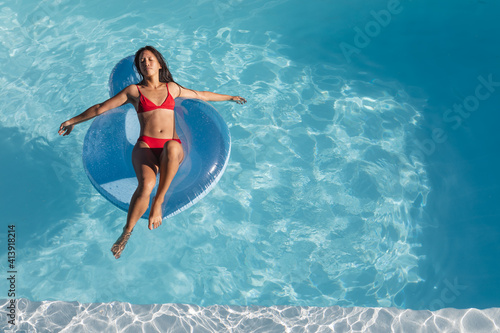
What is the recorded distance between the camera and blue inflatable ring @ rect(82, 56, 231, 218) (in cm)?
384

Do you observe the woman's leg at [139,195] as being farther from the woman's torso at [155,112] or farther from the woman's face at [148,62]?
the woman's face at [148,62]

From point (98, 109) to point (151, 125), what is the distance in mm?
488

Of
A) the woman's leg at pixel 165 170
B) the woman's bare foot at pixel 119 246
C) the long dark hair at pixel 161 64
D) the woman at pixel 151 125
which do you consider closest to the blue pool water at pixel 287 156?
the woman's bare foot at pixel 119 246

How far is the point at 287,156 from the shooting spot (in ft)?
16.6

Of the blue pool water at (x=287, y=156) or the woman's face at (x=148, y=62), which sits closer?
the woman's face at (x=148, y=62)

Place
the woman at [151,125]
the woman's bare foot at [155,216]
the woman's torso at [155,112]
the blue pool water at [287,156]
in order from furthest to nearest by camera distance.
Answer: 1. the blue pool water at [287,156]
2. the woman's torso at [155,112]
3. the woman at [151,125]
4. the woman's bare foot at [155,216]

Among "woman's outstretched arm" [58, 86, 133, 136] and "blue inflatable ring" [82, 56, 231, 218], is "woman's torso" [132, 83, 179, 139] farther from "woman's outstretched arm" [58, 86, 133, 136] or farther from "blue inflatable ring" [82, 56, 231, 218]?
"blue inflatable ring" [82, 56, 231, 218]

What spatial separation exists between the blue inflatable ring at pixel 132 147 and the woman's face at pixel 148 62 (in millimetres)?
438

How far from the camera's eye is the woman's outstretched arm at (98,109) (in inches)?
152

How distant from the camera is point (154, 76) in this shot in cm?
414

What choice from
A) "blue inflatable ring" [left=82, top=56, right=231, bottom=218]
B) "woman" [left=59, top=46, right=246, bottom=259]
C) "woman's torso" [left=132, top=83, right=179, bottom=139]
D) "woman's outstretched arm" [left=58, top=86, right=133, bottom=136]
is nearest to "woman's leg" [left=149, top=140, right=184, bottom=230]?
"woman" [left=59, top=46, right=246, bottom=259]

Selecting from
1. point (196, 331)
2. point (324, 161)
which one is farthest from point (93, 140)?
point (324, 161)

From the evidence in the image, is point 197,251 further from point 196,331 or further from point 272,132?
point 272,132

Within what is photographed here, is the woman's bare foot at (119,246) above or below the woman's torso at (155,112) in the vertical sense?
below
